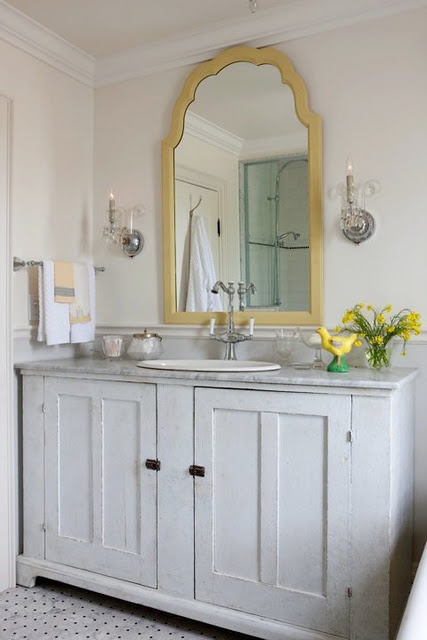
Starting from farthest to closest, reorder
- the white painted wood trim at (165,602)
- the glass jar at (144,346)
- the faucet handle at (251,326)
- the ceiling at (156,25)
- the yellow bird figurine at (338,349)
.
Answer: the glass jar at (144,346)
the faucet handle at (251,326)
the ceiling at (156,25)
the yellow bird figurine at (338,349)
the white painted wood trim at (165,602)

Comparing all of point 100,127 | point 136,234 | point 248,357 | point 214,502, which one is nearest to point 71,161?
point 100,127

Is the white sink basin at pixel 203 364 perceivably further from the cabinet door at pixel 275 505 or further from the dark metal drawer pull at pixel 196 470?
the dark metal drawer pull at pixel 196 470

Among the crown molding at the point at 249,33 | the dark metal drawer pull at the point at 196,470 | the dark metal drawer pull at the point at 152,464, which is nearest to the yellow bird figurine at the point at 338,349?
the dark metal drawer pull at the point at 196,470

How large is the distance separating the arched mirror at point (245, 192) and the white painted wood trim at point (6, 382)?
0.68 m

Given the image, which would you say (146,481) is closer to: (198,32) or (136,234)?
(136,234)

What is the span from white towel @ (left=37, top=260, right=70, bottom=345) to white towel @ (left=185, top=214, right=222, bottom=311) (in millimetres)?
571

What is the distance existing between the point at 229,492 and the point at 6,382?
1046 millimetres

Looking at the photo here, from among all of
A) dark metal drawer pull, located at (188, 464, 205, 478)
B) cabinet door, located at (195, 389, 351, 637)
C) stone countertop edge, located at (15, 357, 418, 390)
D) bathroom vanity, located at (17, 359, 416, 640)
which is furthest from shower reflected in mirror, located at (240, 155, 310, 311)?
dark metal drawer pull, located at (188, 464, 205, 478)

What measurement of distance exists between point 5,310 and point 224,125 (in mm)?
1209

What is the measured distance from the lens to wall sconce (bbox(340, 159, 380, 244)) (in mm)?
2221

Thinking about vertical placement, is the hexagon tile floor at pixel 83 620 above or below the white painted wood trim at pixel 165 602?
below

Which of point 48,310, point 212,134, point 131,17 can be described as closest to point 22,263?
point 48,310

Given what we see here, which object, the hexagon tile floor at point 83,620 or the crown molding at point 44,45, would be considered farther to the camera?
the crown molding at point 44,45

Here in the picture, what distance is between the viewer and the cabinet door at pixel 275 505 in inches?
72.1
